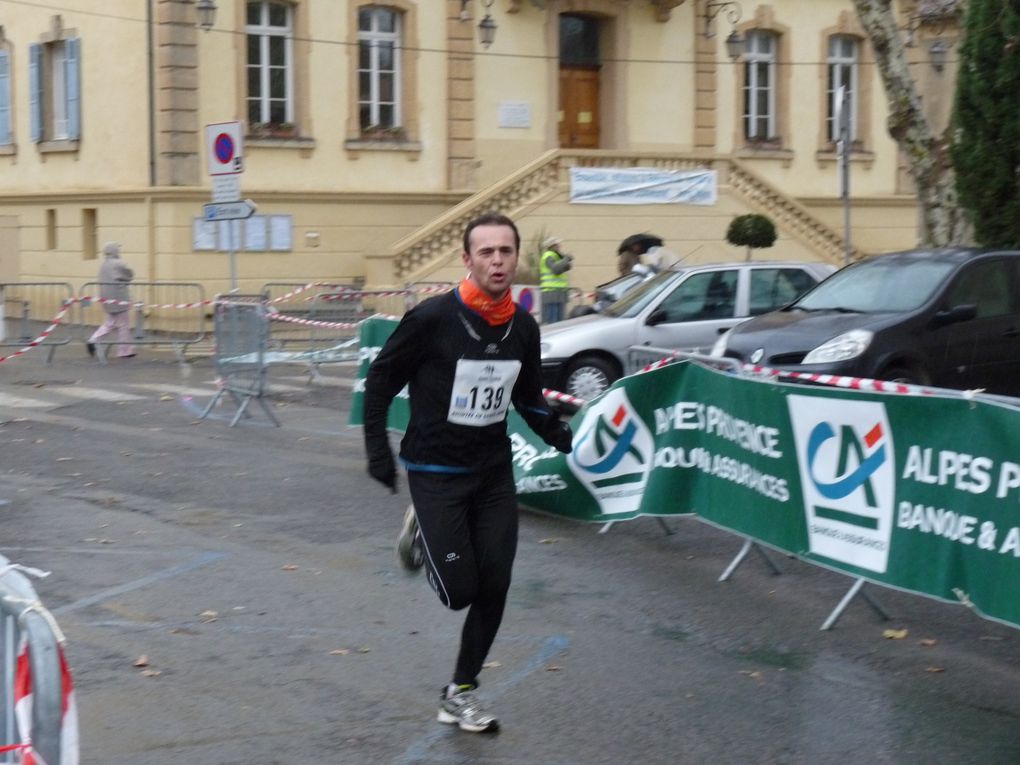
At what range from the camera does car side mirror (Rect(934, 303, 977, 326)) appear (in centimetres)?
1331

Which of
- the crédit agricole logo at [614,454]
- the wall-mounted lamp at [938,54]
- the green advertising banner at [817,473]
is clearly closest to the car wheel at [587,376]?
the green advertising banner at [817,473]

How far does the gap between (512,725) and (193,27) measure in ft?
75.5

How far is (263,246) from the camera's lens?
28.2m

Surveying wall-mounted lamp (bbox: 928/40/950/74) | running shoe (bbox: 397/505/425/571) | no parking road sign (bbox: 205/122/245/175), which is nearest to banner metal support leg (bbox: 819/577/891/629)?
running shoe (bbox: 397/505/425/571)

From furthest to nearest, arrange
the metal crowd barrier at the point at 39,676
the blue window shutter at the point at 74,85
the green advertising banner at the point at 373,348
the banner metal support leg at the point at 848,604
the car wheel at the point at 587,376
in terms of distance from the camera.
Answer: the blue window shutter at the point at 74,85 < the car wheel at the point at 587,376 < the green advertising banner at the point at 373,348 < the banner metal support leg at the point at 848,604 < the metal crowd barrier at the point at 39,676

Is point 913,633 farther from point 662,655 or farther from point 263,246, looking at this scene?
point 263,246

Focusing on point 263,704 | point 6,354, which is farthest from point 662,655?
point 6,354

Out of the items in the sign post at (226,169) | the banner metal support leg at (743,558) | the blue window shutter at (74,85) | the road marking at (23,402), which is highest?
the blue window shutter at (74,85)

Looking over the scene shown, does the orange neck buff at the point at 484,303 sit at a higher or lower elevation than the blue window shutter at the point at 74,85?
lower

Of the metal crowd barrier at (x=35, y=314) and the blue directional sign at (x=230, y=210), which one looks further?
the metal crowd barrier at (x=35, y=314)

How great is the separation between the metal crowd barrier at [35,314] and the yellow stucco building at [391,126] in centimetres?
99

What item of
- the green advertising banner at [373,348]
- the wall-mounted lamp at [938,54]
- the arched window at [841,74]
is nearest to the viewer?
the green advertising banner at [373,348]

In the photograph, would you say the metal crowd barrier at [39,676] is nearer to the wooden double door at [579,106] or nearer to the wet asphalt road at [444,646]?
the wet asphalt road at [444,646]

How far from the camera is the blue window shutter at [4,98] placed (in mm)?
31953
